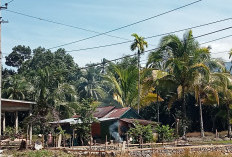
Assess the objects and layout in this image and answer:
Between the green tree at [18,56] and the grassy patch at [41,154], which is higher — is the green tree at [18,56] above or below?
above

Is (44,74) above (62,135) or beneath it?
above

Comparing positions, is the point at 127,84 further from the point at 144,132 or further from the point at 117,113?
the point at 144,132

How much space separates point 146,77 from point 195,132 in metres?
13.0

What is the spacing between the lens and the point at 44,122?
27.7 meters

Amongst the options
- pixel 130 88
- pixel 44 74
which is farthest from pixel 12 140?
pixel 130 88

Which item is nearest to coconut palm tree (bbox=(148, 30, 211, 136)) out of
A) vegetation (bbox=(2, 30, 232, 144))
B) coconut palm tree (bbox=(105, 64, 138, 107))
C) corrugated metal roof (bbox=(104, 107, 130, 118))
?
vegetation (bbox=(2, 30, 232, 144))

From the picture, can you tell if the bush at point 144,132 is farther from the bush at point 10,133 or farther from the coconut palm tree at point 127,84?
the coconut palm tree at point 127,84

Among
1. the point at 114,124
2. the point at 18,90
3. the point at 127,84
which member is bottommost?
the point at 114,124

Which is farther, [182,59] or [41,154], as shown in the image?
[182,59]

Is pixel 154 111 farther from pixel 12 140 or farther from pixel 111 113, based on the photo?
pixel 12 140

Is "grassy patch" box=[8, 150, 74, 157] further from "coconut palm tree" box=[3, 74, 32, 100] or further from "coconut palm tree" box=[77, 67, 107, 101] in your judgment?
"coconut palm tree" box=[77, 67, 107, 101]

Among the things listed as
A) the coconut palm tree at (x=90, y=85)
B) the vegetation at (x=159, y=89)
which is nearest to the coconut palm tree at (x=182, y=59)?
the vegetation at (x=159, y=89)

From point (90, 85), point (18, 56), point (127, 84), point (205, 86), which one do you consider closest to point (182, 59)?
point (205, 86)

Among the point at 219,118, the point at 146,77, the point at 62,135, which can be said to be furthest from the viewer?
the point at 219,118
